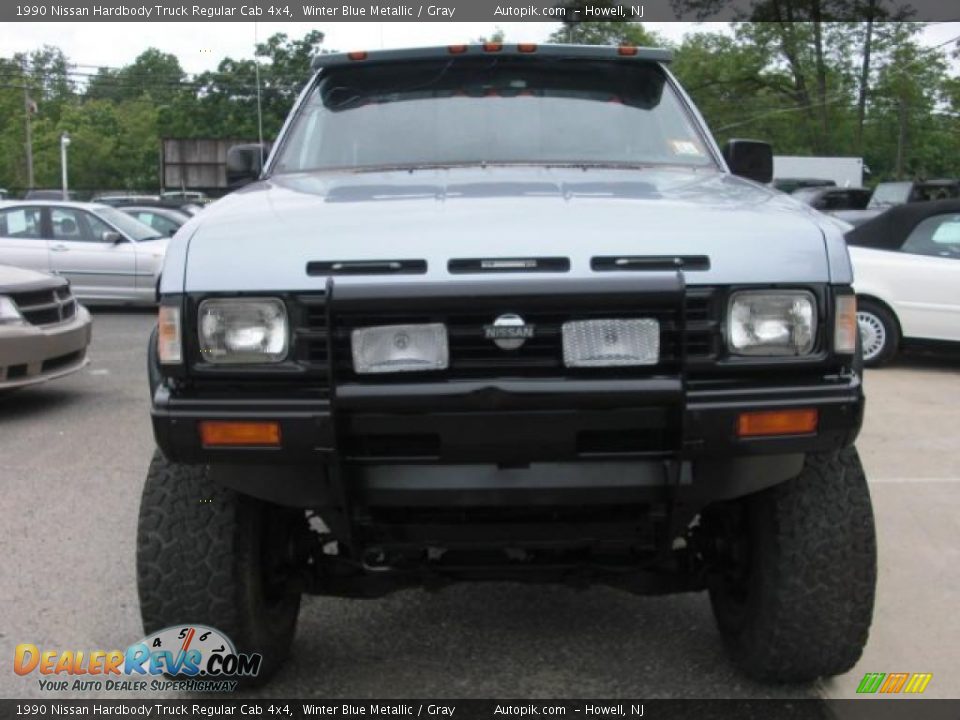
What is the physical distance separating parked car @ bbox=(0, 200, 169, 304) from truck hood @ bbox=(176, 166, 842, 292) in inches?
433

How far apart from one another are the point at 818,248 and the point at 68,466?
475 centimetres

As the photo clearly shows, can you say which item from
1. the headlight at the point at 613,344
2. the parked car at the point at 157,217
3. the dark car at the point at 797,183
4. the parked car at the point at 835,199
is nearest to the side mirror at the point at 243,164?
the headlight at the point at 613,344

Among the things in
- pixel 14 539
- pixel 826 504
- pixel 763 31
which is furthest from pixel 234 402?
pixel 763 31

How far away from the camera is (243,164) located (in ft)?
14.8

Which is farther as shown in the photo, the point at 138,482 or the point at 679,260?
the point at 138,482

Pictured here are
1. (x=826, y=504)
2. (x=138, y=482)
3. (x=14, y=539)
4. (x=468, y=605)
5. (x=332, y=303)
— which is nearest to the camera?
(x=332, y=303)

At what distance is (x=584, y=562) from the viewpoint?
303cm

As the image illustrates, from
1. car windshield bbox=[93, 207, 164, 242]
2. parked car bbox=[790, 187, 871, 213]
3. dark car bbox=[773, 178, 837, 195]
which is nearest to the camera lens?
car windshield bbox=[93, 207, 164, 242]

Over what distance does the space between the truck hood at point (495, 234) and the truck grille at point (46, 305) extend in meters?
4.81

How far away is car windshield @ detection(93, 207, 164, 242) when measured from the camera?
13500 mm

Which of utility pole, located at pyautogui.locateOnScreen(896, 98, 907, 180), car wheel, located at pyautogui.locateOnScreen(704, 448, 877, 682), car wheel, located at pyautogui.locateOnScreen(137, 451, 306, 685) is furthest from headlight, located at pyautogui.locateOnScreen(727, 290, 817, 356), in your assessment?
utility pole, located at pyautogui.locateOnScreen(896, 98, 907, 180)

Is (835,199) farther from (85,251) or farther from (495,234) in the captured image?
(495,234)

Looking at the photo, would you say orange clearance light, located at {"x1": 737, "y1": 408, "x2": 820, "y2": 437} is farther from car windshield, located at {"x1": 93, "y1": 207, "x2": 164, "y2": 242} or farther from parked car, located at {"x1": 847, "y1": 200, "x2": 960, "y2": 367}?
car windshield, located at {"x1": 93, "y1": 207, "x2": 164, "y2": 242}

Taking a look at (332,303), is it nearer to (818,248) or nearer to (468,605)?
(818,248)
